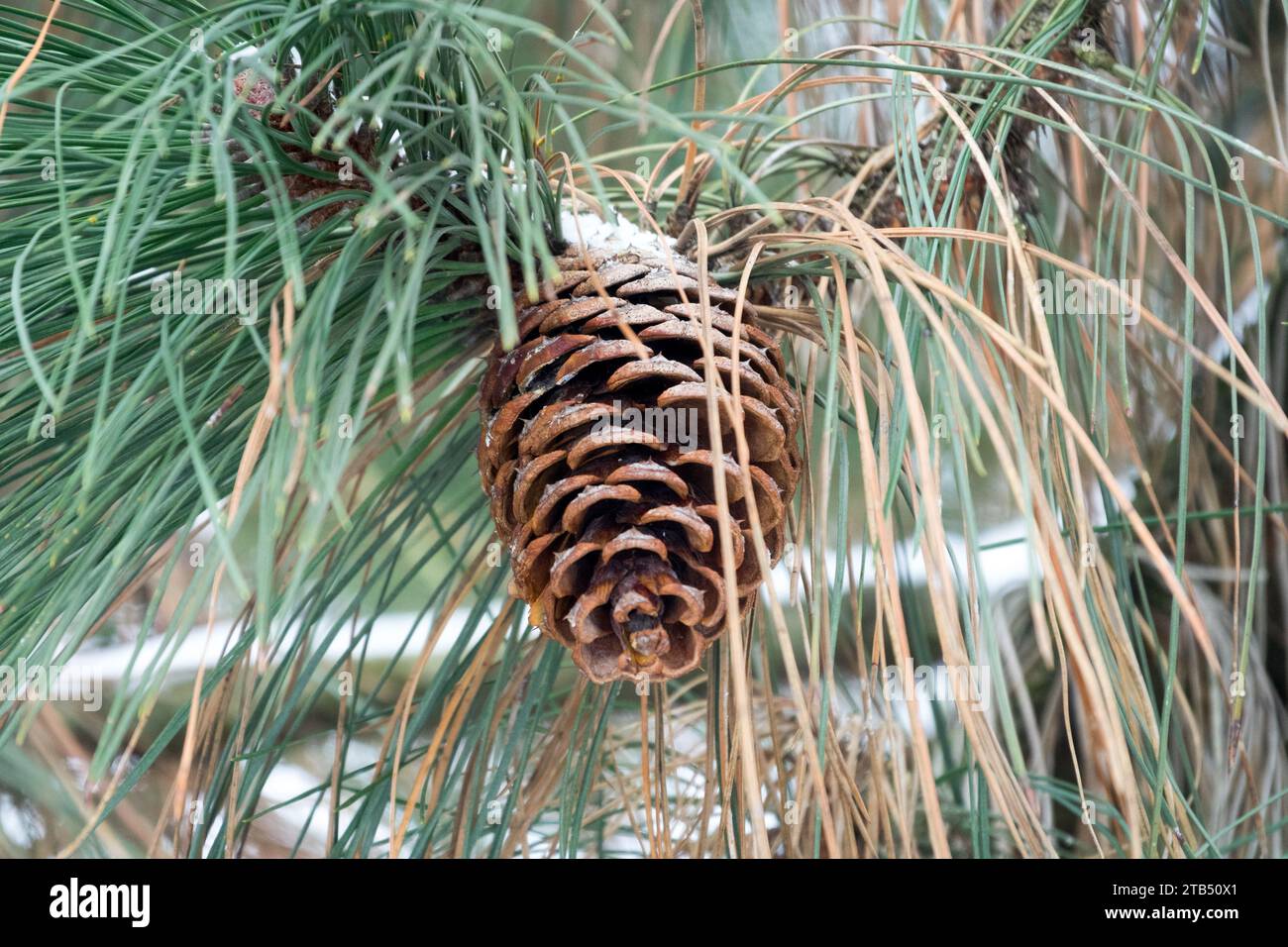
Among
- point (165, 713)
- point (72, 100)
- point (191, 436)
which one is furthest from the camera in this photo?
point (165, 713)

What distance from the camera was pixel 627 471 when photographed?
0.99ft

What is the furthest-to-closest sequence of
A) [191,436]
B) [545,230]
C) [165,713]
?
[165,713]
[545,230]
[191,436]

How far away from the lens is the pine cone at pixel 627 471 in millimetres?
305

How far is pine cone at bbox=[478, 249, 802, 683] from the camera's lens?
0.30 m

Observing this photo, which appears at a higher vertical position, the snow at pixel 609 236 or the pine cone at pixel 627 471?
the snow at pixel 609 236

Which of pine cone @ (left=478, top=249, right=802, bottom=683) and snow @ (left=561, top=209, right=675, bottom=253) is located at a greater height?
snow @ (left=561, top=209, right=675, bottom=253)

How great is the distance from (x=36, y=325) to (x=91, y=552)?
0.27ft

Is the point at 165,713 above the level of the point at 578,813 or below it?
above

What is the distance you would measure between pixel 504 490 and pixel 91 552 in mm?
118

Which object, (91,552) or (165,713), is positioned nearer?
(91,552)

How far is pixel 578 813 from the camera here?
0.40 metres
